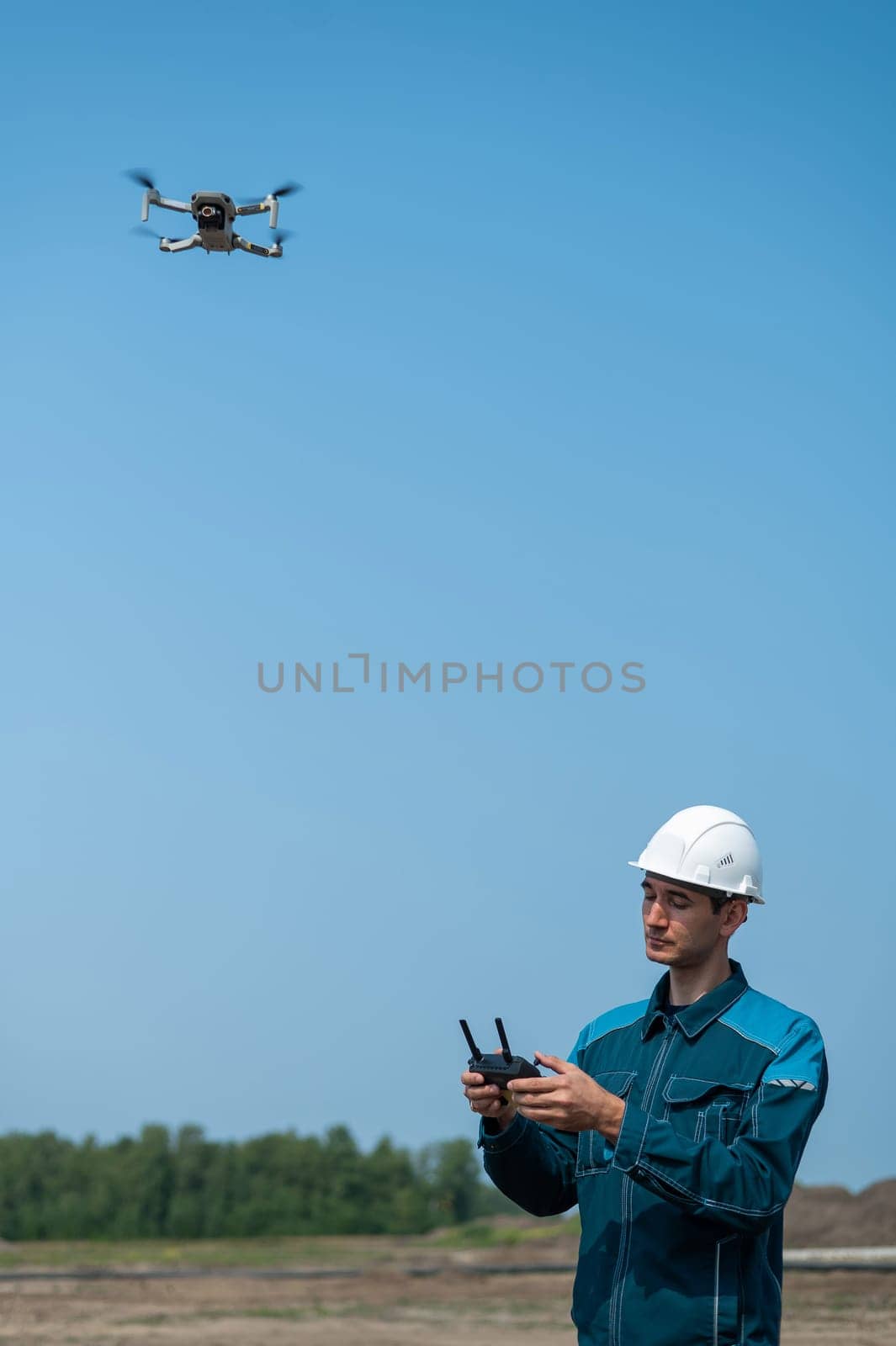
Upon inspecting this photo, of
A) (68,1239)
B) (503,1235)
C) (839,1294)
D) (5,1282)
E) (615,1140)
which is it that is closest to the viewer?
(615,1140)

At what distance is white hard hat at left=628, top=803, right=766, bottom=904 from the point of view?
4.42 metres

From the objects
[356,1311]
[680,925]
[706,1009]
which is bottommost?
[356,1311]

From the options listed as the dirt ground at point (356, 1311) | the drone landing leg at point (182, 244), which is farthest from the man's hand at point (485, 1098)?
the drone landing leg at point (182, 244)

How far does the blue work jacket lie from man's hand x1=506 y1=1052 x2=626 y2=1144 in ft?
0.16

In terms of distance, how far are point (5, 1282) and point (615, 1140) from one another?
56.9 ft

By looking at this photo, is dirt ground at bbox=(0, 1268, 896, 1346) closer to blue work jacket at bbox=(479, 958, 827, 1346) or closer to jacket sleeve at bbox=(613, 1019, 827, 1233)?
blue work jacket at bbox=(479, 958, 827, 1346)

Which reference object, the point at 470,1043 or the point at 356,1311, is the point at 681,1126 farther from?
the point at 356,1311

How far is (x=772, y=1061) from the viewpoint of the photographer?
4133 mm

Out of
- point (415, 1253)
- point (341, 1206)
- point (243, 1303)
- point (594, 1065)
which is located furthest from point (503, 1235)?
point (594, 1065)

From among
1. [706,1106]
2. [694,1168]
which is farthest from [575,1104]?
[706,1106]

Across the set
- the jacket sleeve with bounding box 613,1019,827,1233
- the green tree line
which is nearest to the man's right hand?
the jacket sleeve with bounding box 613,1019,827,1233

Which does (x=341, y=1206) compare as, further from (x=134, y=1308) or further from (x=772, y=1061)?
(x=772, y=1061)

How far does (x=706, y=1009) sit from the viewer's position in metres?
4.32

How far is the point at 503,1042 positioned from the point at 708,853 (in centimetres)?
82
